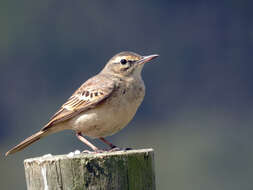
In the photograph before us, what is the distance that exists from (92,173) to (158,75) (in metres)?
34.8

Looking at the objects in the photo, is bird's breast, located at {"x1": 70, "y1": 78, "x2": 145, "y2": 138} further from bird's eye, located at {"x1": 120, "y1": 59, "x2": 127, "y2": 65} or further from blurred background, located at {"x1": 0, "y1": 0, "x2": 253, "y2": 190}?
blurred background, located at {"x1": 0, "y1": 0, "x2": 253, "y2": 190}

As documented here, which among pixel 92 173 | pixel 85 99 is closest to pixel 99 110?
pixel 85 99

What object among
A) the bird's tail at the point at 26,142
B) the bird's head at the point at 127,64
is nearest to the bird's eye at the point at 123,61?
the bird's head at the point at 127,64

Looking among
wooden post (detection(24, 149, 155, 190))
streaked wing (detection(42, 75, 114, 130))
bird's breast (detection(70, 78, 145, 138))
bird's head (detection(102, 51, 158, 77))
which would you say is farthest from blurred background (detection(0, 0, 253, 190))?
wooden post (detection(24, 149, 155, 190))

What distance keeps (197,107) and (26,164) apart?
112ft

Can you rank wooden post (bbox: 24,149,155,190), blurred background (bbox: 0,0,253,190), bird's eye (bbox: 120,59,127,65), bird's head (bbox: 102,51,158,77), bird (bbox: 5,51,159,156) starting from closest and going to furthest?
wooden post (bbox: 24,149,155,190) < bird (bbox: 5,51,159,156) < bird's head (bbox: 102,51,158,77) < bird's eye (bbox: 120,59,127,65) < blurred background (bbox: 0,0,253,190)

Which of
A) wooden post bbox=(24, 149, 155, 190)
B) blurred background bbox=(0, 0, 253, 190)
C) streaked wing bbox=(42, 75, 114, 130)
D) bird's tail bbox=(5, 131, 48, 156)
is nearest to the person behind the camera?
wooden post bbox=(24, 149, 155, 190)

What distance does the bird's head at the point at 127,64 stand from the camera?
12.2 meters

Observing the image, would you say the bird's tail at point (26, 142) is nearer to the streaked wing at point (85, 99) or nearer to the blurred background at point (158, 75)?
the streaked wing at point (85, 99)

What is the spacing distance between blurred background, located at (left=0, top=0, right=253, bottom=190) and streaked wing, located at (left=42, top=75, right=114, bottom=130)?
49.7ft

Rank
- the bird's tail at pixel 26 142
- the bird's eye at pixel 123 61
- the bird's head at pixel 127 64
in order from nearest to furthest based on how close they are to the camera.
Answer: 1. the bird's tail at pixel 26 142
2. the bird's head at pixel 127 64
3. the bird's eye at pixel 123 61

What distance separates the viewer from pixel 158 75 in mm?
43125

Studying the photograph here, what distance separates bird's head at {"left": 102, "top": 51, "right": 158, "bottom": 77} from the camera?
480 inches

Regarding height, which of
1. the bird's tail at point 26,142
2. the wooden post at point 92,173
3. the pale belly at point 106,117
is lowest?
the wooden post at point 92,173
